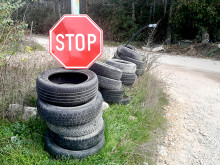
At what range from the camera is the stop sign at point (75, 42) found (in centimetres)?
288

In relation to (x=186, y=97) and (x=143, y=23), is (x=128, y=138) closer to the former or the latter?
(x=186, y=97)

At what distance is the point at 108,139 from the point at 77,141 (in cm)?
67

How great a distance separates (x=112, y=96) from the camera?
4.33 metres

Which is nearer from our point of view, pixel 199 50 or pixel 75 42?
pixel 75 42

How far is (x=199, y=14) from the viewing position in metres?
13.4

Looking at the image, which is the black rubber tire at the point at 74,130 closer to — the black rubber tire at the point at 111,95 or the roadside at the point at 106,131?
the roadside at the point at 106,131

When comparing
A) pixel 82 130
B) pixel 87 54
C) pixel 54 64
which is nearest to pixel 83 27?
pixel 87 54

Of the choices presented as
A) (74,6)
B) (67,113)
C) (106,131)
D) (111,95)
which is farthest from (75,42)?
(111,95)

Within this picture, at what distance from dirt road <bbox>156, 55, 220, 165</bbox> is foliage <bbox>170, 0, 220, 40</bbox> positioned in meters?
7.40

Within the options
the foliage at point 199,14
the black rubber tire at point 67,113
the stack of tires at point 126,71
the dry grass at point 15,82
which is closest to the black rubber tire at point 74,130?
the black rubber tire at point 67,113

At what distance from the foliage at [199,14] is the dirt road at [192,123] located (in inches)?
291

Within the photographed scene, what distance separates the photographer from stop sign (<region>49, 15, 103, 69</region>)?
2.88 m

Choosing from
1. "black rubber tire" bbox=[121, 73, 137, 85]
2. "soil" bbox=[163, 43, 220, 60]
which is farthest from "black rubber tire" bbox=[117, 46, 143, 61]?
"soil" bbox=[163, 43, 220, 60]

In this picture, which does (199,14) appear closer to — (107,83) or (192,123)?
(192,123)
